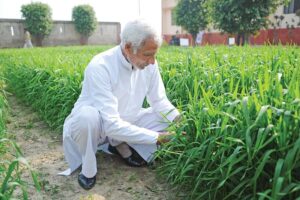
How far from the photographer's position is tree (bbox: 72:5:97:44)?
2636cm

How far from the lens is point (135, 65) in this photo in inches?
87.4

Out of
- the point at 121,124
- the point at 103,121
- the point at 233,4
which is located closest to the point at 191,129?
the point at 121,124

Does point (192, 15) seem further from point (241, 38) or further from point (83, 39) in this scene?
point (83, 39)

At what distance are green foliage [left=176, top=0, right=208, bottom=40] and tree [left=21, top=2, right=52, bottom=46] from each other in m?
11.2

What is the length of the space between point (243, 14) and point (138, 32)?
10.1m

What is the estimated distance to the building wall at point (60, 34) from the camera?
73.8 ft

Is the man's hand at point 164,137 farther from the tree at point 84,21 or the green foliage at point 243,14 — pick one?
the tree at point 84,21

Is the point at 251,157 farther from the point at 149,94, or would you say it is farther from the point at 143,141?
the point at 149,94

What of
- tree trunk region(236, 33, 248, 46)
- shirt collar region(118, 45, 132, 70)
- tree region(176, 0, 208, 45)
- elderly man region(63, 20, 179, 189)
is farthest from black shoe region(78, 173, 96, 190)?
tree region(176, 0, 208, 45)

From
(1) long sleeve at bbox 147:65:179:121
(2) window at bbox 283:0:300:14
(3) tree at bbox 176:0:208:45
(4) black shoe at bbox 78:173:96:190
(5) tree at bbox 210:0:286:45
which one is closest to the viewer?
(4) black shoe at bbox 78:173:96:190

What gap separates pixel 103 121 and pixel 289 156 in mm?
1236

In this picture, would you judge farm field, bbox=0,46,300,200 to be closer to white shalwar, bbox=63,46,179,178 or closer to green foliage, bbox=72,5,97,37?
white shalwar, bbox=63,46,179,178

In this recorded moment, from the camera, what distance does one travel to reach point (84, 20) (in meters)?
26.2

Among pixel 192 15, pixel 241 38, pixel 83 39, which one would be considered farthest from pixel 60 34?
pixel 241 38
